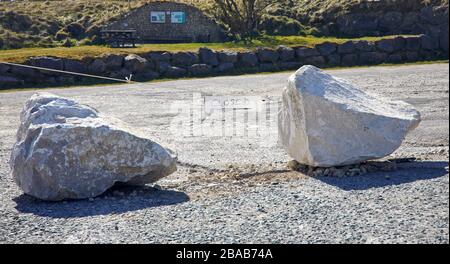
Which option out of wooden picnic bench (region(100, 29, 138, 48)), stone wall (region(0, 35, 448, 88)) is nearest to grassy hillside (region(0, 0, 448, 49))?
wooden picnic bench (region(100, 29, 138, 48))

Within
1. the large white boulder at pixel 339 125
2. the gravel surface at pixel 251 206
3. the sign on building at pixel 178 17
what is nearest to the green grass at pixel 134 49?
the sign on building at pixel 178 17

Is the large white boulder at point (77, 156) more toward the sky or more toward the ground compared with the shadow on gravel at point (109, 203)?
more toward the sky

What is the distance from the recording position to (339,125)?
955 centimetres

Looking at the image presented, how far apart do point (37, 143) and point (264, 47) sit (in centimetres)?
2469

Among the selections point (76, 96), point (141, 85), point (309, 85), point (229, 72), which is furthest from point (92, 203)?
point (229, 72)

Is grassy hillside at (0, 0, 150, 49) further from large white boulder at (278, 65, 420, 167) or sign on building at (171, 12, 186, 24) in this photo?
large white boulder at (278, 65, 420, 167)

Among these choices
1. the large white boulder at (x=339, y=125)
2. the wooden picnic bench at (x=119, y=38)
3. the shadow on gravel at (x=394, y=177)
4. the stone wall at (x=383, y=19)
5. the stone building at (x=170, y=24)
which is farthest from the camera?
the stone building at (x=170, y=24)

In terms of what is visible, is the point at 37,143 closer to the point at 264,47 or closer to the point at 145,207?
the point at 145,207

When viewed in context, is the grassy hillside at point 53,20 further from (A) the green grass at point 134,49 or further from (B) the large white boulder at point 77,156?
(B) the large white boulder at point 77,156

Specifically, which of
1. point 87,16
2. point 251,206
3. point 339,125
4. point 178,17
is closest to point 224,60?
point 178,17

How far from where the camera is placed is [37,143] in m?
8.98

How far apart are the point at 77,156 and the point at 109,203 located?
0.73 m

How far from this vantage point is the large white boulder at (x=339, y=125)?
31.2 feet

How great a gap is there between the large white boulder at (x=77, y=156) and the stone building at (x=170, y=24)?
30.4m
